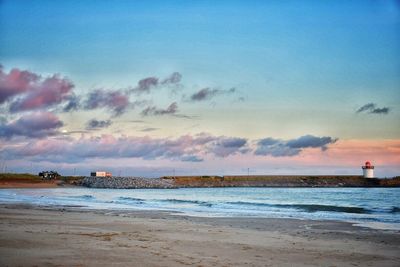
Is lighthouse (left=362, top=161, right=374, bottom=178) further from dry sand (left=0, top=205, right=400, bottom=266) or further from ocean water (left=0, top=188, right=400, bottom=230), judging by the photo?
dry sand (left=0, top=205, right=400, bottom=266)

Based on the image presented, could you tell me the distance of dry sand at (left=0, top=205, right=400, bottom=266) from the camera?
32.4 ft

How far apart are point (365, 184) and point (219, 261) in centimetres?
12963

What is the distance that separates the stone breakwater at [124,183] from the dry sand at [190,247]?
315ft

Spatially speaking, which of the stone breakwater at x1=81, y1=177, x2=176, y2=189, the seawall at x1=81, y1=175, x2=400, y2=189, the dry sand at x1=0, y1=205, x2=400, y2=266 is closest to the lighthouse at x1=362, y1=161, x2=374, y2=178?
the seawall at x1=81, y1=175, x2=400, y2=189

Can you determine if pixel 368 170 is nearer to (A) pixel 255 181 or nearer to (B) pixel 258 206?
(A) pixel 255 181

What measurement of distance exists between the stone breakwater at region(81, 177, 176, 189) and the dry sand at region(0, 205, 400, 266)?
96.0 metres

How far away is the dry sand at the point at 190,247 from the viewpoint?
32.4ft

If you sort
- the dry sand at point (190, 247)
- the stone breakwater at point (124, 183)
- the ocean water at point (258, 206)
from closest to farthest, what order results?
the dry sand at point (190, 247)
the ocean water at point (258, 206)
the stone breakwater at point (124, 183)

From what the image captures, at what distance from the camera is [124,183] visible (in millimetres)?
119438

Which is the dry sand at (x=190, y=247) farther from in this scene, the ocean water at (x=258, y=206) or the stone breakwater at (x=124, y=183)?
the stone breakwater at (x=124, y=183)

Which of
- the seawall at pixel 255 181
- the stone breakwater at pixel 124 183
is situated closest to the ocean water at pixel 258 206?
the stone breakwater at pixel 124 183

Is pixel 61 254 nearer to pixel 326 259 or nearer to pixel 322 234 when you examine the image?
pixel 326 259

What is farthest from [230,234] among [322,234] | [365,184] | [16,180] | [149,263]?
[365,184]

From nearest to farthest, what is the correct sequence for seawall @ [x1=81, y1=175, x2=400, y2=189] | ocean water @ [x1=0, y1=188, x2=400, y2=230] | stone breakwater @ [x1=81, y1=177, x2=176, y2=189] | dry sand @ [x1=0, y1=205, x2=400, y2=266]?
dry sand @ [x1=0, y1=205, x2=400, y2=266] < ocean water @ [x1=0, y1=188, x2=400, y2=230] < stone breakwater @ [x1=81, y1=177, x2=176, y2=189] < seawall @ [x1=81, y1=175, x2=400, y2=189]
